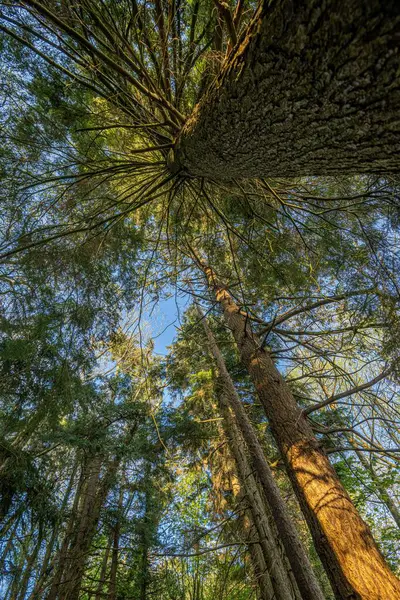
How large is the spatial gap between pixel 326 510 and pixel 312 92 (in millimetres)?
2468

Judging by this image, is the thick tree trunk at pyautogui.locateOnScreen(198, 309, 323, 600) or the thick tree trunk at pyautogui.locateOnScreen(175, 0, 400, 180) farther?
the thick tree trunk at pyautogui.locateOnScreen(198, 309, 323, 600)

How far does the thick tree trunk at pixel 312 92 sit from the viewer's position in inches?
29.4

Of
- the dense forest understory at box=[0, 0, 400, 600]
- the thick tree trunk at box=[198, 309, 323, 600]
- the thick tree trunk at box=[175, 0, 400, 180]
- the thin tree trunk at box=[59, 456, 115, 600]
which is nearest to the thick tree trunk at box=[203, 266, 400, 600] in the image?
the dense forest understory at box=[0, 0, 400, 600]

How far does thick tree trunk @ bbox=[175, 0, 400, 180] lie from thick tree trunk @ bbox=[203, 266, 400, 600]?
2115 mm

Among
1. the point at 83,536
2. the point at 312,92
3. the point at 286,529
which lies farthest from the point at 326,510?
the point at 83,536

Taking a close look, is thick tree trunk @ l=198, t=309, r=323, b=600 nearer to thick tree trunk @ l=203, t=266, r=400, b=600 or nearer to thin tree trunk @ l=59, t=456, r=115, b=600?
thick tree trunk @ l=203, t=266, r=400, b=600

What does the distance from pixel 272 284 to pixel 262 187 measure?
4.98 feet

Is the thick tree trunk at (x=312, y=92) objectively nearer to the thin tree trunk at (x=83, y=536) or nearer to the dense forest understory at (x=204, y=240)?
the dense forest understory at (x=204, y=240)

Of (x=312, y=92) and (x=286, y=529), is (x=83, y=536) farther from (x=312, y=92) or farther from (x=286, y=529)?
(x=312, y=92)

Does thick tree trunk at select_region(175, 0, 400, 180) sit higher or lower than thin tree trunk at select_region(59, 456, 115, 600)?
lower

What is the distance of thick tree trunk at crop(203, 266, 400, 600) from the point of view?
5.42 ft

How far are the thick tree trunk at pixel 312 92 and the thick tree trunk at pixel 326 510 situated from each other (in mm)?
2115

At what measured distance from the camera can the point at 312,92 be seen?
3.21 ft

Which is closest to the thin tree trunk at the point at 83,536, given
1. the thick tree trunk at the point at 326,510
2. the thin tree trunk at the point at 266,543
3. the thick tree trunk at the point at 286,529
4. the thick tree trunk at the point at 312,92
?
the thin tree trunk at the point at 266,543
